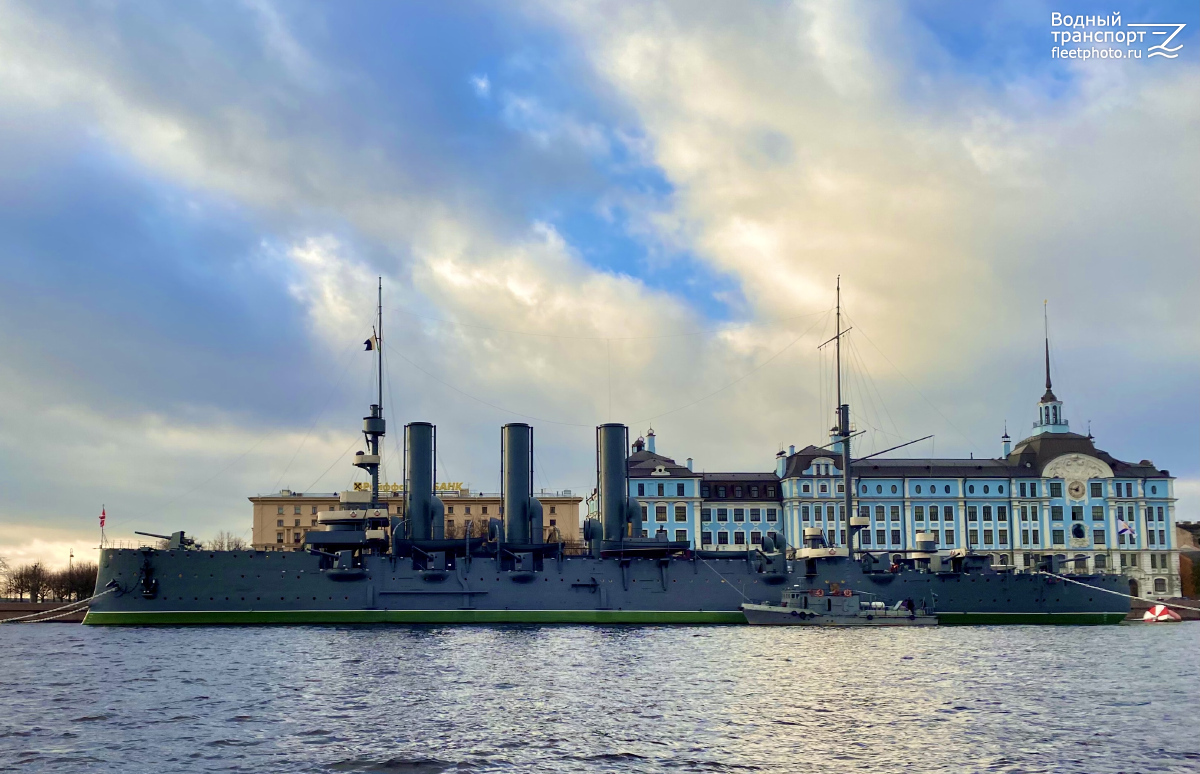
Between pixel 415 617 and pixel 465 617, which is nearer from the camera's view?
pixel 415 617

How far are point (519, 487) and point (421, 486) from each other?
18.1ft

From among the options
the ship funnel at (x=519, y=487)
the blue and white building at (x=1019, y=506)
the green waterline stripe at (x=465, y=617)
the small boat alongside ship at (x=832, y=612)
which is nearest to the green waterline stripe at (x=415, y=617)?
the green waterline stripe at (x=465, y=617)

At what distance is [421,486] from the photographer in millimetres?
57656

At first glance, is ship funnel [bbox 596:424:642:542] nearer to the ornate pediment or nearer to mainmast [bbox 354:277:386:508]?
mainmast [bbox 354:277:386:508]

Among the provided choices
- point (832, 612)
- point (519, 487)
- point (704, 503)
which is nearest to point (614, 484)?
point (519, 487)

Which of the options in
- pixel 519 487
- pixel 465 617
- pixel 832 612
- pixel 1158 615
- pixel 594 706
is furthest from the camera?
pixel 1158 615

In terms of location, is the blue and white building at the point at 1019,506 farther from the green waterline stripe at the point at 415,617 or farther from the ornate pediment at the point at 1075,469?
the green waterline stripe at the point at 415,617

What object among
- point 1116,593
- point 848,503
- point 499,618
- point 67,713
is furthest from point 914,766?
point 1116,593

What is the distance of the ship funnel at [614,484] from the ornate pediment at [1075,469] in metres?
54.2

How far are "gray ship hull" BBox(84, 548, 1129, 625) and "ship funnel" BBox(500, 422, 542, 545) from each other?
2.33m

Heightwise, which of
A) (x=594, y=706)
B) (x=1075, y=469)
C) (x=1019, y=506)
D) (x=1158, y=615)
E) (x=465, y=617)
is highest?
(x=1075, y=469)

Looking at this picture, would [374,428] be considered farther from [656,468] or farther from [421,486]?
[656,468]

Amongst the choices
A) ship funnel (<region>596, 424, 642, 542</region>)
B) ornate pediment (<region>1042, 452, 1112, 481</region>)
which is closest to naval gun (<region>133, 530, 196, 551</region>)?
ship funnel (<region>596, 424, 642, 542</region>)

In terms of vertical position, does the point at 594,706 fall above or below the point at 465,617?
above
